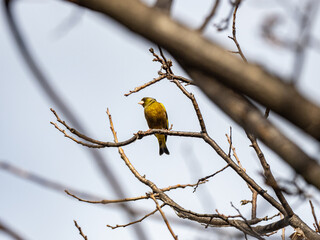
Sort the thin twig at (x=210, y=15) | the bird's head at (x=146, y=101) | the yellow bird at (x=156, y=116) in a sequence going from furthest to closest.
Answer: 1. the bird's head at (x=146, y=101)
2. the yellow bird at (x=156, y=116)
3. the thin twig at (x=210, y=15)

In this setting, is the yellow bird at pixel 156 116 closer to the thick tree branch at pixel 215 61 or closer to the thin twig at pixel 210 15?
the thin twig at pixel 210 15

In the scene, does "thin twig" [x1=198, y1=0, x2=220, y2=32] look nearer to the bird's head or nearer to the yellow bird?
the yellow bird

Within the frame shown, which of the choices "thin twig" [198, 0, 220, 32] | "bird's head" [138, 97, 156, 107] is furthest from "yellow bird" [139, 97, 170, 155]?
"thin twig" [198, 0, 220, 32]

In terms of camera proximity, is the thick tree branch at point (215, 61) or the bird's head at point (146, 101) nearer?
the thick tree branch at point (215, 61)

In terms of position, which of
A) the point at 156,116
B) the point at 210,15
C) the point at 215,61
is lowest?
the point at 215,61

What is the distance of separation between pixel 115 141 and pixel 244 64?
338 cm

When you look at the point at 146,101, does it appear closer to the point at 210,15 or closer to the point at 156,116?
the point at 156,116

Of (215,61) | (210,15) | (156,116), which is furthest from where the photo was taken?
(156,116)

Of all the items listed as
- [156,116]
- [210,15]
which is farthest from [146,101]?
[210,15]

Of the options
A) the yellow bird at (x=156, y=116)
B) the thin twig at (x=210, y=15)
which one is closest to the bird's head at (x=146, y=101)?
the yellow bird at (x=156, y=116)

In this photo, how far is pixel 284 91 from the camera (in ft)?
4.21

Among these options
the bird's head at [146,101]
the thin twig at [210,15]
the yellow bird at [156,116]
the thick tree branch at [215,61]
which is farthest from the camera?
the bird's head at [146,101]

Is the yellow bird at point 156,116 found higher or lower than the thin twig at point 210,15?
higher

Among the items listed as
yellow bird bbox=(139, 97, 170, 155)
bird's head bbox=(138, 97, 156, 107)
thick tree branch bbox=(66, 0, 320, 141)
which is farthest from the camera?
bird's head bbox=(138, 97, 156, 107)
